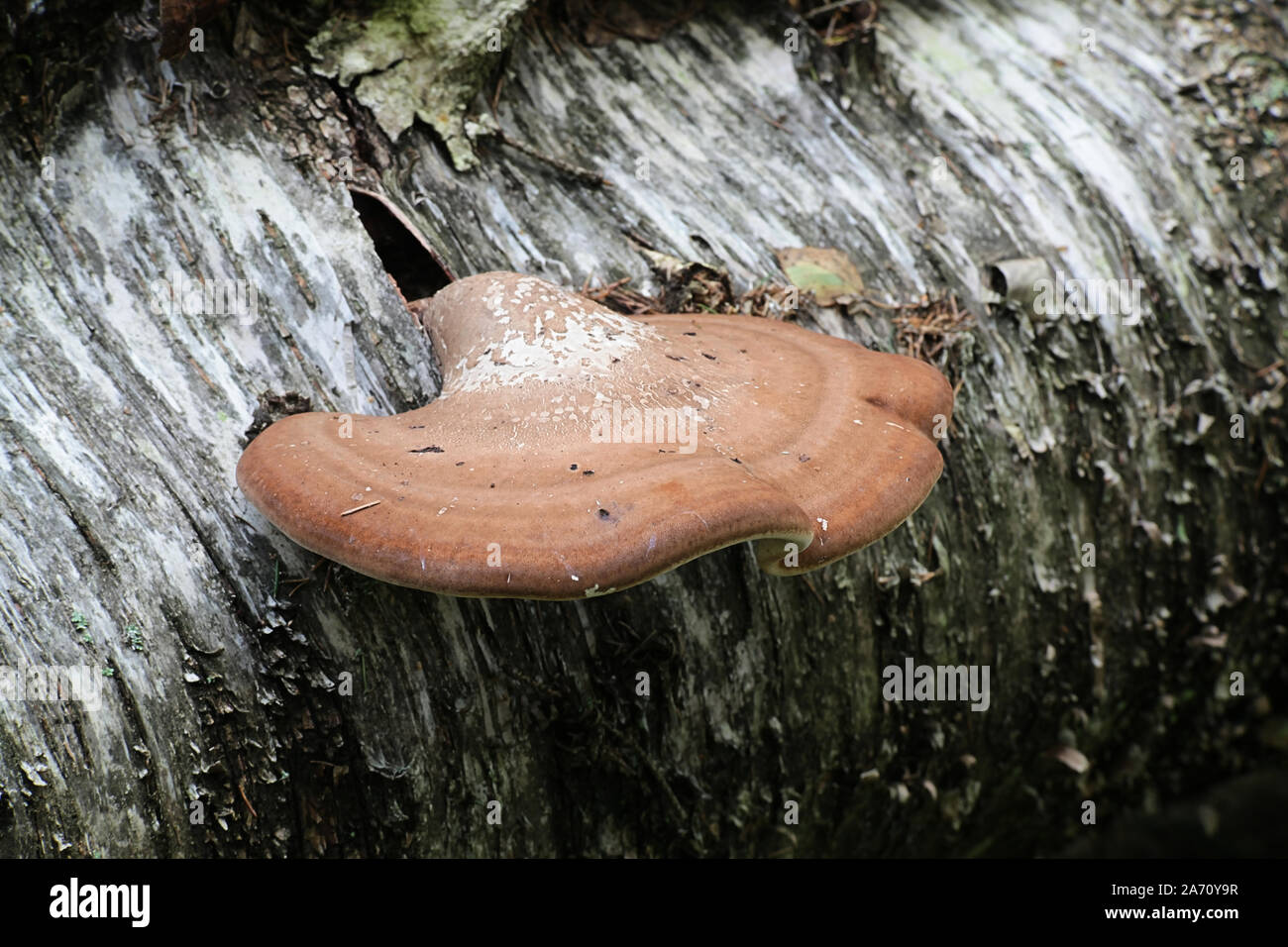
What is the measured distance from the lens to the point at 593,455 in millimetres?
2158

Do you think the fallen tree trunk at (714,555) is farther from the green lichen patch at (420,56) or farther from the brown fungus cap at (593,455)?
the brown fungus cap at (593,455)

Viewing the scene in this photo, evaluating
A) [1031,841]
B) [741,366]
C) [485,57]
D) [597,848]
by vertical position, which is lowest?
[1031,841]

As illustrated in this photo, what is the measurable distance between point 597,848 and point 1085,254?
9.27ft

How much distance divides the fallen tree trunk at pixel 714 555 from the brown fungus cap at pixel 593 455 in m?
0.35

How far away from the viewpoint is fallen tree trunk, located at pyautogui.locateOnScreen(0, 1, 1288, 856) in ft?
7.73

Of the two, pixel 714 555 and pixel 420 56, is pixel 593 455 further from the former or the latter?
pixel 420 56

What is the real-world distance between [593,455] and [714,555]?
0.82m

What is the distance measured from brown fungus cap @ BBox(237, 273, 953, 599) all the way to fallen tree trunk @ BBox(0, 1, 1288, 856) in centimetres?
35

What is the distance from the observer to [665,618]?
9.25 ft

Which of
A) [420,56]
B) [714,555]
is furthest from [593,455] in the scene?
[420,56]

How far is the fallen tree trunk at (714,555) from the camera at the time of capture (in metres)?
2.36

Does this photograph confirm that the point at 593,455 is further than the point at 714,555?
No
